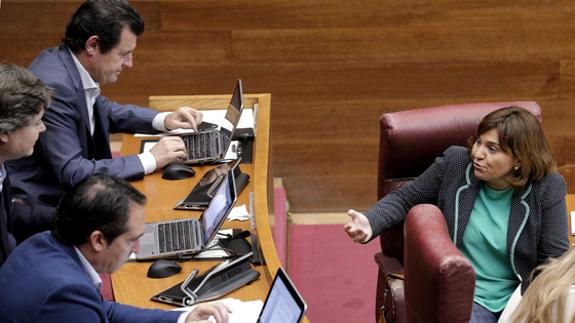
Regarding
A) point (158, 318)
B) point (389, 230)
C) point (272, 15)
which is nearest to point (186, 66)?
point (272, 15)

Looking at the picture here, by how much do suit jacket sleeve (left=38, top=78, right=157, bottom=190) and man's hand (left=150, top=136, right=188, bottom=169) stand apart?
5 cm

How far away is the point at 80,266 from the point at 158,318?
228 millimetres

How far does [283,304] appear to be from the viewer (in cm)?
173

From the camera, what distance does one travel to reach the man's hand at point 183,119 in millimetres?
2715

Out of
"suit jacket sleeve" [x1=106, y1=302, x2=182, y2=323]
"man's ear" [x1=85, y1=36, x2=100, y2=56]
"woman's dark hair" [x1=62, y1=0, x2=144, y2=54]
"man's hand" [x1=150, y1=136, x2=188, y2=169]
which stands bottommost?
"suit jacket sleeve" [x1=106, y1=302, x2=182, y2=323]

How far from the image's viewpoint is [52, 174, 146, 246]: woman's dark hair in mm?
1668

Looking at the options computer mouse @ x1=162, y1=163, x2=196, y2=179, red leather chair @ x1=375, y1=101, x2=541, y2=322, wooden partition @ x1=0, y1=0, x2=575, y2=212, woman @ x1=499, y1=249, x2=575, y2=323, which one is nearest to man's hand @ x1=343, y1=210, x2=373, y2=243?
red leather chair @ x1=375, y1=101, x2=541, y2=322

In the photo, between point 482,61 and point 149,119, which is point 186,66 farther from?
point 482,61

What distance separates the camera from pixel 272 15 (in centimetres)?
334

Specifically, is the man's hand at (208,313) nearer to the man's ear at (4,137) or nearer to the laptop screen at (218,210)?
the laptop screen at (218,210)

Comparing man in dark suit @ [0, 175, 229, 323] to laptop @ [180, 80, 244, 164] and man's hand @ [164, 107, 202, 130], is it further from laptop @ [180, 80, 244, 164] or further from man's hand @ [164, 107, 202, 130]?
man's hand @ [164, 107, 202, 130]

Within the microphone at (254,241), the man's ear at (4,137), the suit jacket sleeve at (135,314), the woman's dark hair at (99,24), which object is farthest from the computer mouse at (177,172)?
the suit jacket sleeve at (135,314)

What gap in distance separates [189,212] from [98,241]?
70 cm

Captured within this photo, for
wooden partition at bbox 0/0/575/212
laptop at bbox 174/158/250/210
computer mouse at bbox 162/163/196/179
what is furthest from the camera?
wooden partition at bbox 0/0/575/212
